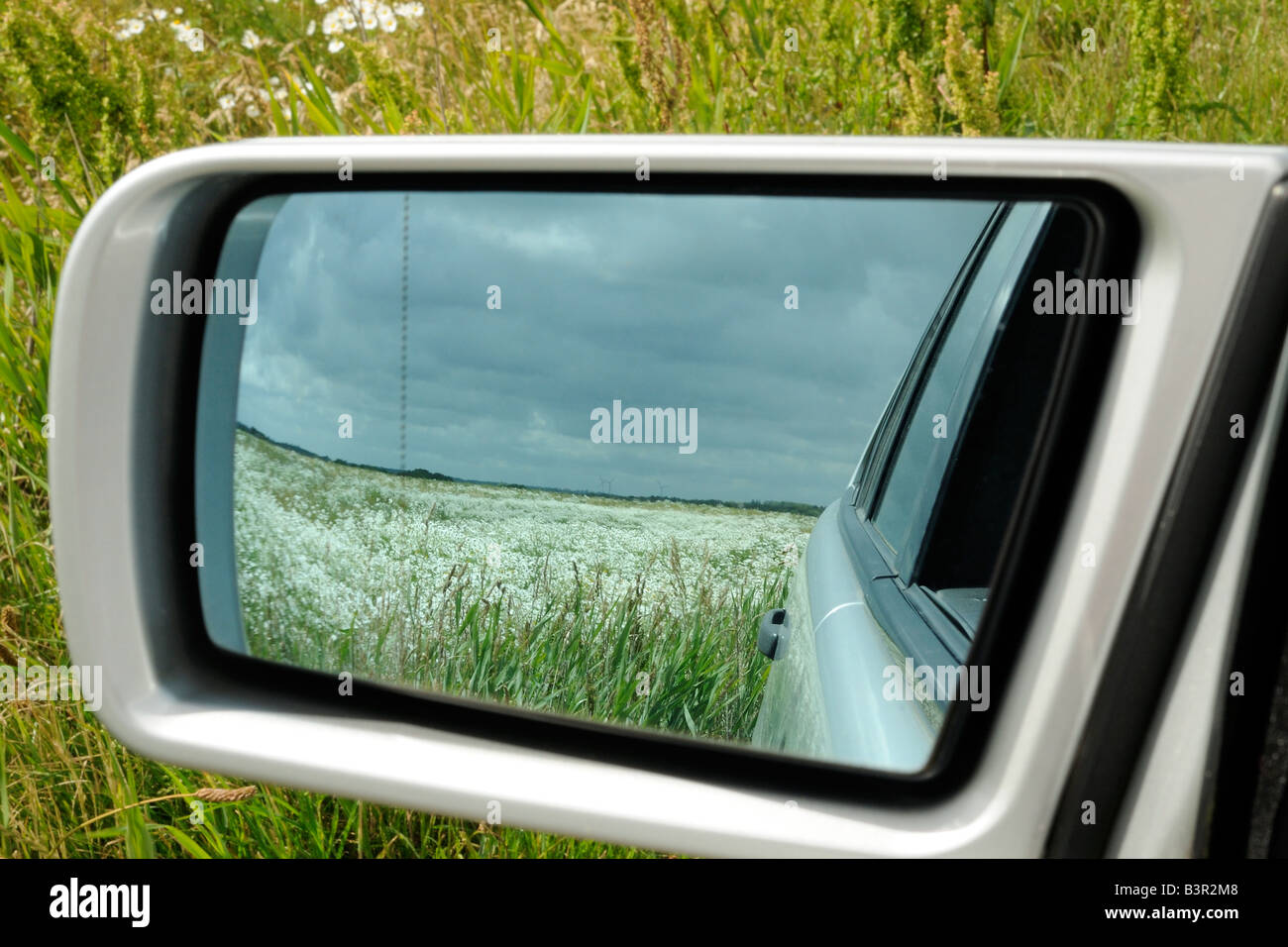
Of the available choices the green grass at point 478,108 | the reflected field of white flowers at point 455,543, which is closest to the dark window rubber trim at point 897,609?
the reflected field of white flowers at point 455,543

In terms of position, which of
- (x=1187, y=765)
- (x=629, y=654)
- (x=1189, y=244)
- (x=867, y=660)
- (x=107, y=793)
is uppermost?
(x=1189, y=244)

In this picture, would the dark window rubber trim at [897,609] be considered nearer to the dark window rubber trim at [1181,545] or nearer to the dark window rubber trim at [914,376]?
the dark window rubber trim at [914,376]

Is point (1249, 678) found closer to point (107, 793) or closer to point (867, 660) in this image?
point (867, 660)

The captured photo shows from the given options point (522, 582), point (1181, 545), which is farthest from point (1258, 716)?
point (522, 582)

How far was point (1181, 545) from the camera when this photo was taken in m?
0.77

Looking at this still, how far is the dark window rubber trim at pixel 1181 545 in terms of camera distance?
75 cm

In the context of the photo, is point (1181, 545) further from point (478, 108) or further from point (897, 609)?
point (478, 108)

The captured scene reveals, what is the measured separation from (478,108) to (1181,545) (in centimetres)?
423

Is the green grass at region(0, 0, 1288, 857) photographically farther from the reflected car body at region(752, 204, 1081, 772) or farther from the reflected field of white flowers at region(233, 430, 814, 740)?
the reflected car body at region(752, 204, 1081, 772)

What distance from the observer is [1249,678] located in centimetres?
78

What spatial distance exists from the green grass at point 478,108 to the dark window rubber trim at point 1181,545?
5.07 ft

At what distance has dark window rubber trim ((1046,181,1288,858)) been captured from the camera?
75 centimetres

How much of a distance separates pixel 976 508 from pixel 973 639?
12.2 inches
